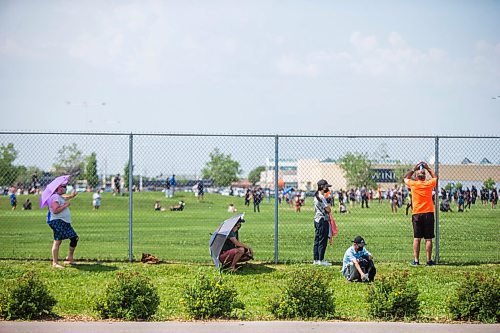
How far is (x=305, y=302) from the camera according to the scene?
336 inches

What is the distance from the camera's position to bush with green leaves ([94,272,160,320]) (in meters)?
8.39

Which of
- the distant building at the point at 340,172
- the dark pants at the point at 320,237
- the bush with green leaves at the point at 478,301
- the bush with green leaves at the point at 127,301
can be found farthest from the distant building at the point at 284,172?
the bush with green leaves at the point at 478,301

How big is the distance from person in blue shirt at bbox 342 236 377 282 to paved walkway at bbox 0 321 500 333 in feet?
9.22

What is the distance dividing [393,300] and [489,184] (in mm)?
8125

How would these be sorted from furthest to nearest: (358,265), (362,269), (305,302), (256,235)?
(256,235) → (362,269) → (358,265) → (305,302)

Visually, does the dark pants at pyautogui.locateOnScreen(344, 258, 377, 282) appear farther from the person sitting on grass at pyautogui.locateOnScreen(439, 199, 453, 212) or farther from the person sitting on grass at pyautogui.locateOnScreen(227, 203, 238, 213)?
the person sitting on grass at pyautogui.locateOnScreen(227, 203, 238, 213)

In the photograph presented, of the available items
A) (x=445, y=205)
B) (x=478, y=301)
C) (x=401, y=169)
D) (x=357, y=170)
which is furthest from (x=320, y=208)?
(x=445, y=205)

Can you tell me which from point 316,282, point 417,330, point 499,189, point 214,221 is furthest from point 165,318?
point 214,221

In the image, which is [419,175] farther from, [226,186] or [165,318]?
[165,318]

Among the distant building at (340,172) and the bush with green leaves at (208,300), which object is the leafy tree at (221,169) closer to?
the distant building at (340,172)

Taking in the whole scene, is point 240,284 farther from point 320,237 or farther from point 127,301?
point 127,301

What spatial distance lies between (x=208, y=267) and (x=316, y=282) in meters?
3.71

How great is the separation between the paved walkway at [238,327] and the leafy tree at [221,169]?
514cm

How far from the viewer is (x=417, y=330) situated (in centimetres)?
795
